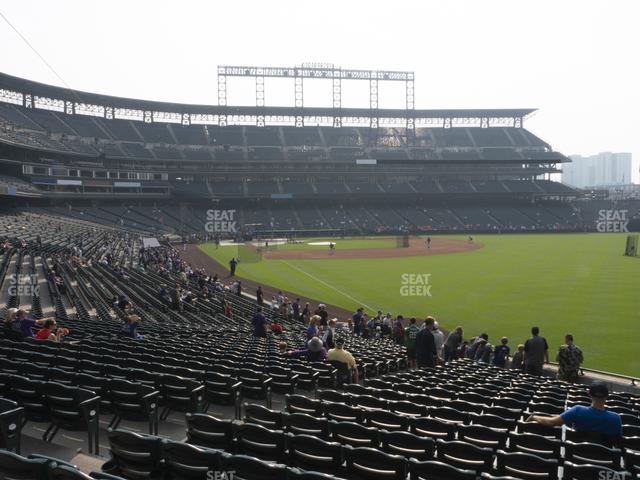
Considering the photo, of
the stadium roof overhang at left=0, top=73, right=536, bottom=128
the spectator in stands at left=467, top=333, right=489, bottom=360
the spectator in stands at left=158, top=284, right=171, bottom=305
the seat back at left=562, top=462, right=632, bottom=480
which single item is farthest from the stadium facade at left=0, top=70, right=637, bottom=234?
the seat back at left=562, top=462, right=632, bottom=480

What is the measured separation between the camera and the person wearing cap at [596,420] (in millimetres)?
5836

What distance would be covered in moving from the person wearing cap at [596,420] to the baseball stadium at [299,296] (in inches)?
2.6

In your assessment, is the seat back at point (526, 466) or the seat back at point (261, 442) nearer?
the seat back at point (526, 466)

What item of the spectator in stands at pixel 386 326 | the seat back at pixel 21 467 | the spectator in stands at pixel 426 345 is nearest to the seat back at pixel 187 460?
the seat back at pixel 21 467

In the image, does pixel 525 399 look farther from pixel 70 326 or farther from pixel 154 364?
pixel 70 326

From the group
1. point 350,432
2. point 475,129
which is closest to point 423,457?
point 350,432

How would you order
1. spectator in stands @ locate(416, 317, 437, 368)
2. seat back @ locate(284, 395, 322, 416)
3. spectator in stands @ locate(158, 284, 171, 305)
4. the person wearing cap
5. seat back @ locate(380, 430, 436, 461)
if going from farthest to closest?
spectator in stands @ locate(158, 284, 171, 305), spectator in stands @ locate(416, 317, 437, 368), seat back @ locate(284, 395, 322, 416), the person wearing cap, seat back @ locate(380, 430, 436, 461)

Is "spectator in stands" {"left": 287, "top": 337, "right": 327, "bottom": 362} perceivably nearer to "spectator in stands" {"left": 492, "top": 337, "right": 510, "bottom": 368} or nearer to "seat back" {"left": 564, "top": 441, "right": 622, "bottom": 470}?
"spectator in stands" {"left": 492, "top": 337, "right": 510, "bottom": 368}

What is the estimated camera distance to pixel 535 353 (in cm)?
1344

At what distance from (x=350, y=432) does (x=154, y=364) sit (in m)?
4.35

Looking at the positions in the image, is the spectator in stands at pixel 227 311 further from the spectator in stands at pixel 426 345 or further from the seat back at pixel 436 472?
the seat back at pixel 436 472

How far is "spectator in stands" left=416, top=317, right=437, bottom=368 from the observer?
12.6 metres

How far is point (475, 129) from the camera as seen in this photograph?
106000 millimetres

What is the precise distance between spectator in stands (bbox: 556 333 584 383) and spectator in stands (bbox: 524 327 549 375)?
481 millimetres
